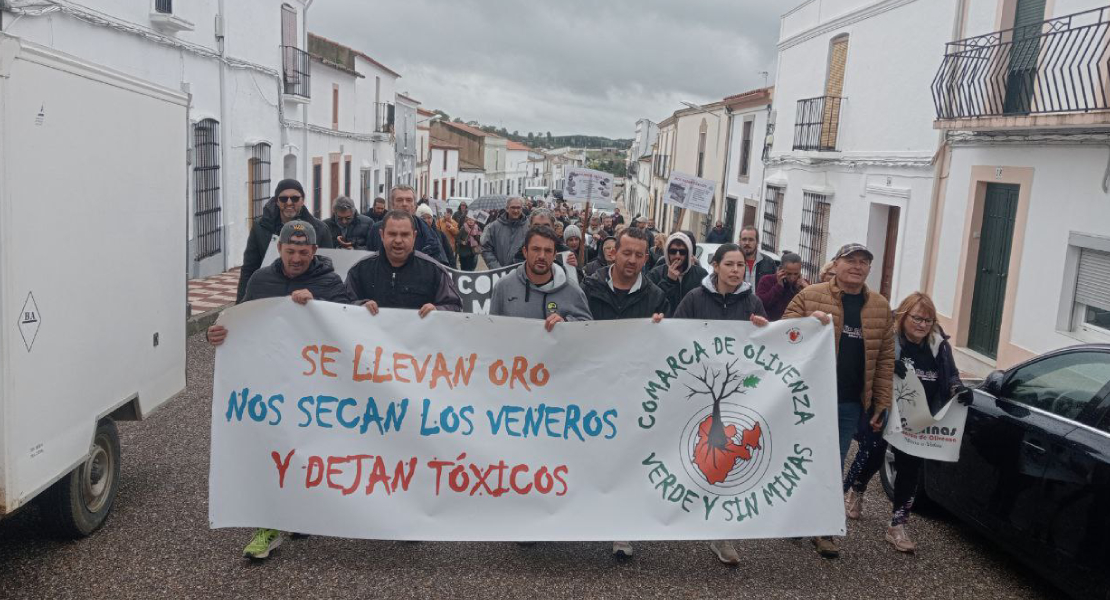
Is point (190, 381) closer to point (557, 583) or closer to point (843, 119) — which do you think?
point (557, 583)

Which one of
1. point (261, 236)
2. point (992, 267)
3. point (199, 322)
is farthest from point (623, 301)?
point (992, 267)

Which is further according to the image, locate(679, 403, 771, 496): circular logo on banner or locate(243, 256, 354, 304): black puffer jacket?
locate(243, 256, 354, 304): black puffer jacket

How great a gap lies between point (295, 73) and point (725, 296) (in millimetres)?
17815

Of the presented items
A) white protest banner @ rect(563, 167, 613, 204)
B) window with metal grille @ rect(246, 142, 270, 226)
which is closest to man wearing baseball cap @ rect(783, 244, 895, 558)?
white protest banner @ rect(563, 167, 613, 204)

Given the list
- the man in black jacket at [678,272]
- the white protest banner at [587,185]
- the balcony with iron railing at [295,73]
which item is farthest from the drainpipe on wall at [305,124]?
the man in black jacket at [678,272]

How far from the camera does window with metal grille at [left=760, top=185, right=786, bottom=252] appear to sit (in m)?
21.4

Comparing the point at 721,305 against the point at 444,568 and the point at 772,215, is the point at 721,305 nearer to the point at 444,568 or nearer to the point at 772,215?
the point at 444,568

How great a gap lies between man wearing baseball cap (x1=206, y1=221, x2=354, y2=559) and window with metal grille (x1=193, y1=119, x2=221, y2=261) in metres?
11.3

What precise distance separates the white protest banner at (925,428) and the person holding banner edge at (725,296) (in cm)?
99

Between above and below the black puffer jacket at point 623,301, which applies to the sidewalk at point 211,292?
below

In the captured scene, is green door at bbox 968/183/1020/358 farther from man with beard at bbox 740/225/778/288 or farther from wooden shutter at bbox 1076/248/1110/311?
man with beard at bbox 740/225/778/288

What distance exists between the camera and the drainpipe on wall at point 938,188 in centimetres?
1241

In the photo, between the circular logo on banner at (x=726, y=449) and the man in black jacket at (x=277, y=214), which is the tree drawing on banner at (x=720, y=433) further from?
the man in black jacket at (x=277, y=214)

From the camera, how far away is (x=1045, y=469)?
14.3 ft
